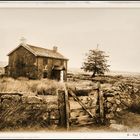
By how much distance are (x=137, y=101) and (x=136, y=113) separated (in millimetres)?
103

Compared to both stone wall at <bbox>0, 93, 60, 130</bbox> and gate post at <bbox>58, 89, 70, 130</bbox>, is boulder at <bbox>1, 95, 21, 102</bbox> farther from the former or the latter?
gate post at <bbox>58, 89, 70, 130</bbox>

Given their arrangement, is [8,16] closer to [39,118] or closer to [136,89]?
[39,118]

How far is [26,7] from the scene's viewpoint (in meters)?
3.15

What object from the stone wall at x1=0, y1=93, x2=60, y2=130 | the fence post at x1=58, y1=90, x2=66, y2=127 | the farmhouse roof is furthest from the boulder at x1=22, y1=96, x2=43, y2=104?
the farmhouse roof

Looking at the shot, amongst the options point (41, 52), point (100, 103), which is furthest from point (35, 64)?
point (100, 103)

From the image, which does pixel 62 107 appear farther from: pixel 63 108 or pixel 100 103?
pixel 100 103

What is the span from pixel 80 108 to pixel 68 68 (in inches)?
14.1

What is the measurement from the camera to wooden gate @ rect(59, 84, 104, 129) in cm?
307

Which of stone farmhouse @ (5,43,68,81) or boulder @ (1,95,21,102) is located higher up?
stone farmhouse @ (5,43,68,81)

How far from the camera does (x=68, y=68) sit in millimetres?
3125

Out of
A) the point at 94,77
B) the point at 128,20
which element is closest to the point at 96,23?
the point at 128,20

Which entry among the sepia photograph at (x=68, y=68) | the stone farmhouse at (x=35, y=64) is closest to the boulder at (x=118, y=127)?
the sepia photograph at (x=68, y=68)

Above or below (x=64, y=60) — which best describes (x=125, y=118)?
below

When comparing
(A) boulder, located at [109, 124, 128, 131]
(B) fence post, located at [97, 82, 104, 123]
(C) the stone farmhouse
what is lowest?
(A) boulder, located at [109, 124, 128, 131]
